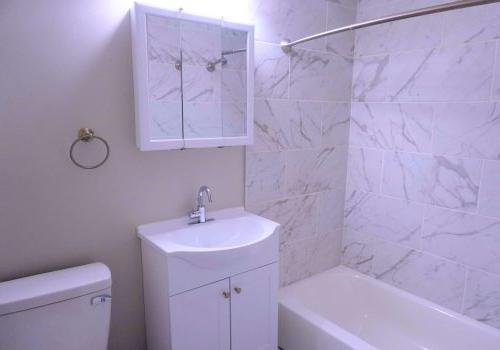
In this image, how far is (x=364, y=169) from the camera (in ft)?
7.77

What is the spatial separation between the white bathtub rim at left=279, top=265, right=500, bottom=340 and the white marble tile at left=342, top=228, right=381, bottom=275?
0.05m

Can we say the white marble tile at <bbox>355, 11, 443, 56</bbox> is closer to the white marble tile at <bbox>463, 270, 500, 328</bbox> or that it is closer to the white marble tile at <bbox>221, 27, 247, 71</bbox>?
the white marble tile at <bbox>221, 27, 247, 71</bbox>

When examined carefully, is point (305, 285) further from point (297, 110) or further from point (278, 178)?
point (297, 110)

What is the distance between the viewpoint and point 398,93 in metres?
2.13

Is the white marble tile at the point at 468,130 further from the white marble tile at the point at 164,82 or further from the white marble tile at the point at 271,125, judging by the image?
Result: the white marble tile at the point at 164,82

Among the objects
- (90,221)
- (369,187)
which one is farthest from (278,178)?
(90,221)

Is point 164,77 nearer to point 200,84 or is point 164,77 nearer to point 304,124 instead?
point 200,84

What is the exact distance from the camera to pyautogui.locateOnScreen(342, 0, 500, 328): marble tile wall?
179 cm

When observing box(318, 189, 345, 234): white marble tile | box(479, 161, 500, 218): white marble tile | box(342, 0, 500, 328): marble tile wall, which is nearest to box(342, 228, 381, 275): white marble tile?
box(342, 0, 500, 328): marble tile wall

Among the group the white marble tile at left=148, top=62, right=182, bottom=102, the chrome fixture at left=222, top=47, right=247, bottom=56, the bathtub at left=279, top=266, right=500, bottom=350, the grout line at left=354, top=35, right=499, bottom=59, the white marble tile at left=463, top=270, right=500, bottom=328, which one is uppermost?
the grout line at left=354, top=35, right=499, bottom=59

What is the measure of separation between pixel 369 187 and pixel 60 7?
1954 mm

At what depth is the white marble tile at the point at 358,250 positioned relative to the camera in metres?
2.39

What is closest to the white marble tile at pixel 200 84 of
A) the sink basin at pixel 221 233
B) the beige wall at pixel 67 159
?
the beige wall at pixel 67 159

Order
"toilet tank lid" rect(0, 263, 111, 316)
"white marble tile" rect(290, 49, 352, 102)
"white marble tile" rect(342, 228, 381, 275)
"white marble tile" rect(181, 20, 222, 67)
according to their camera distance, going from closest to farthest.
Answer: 1. "toilet tank lid" rect(0, 263, 111, 316)
2. "white marble tile" rect(181, 20, 222, 67)
3. "white marble tile" rect(290, 49, 352, 102)
4. "white marble tile" rect(342, 228, 381, 275)
